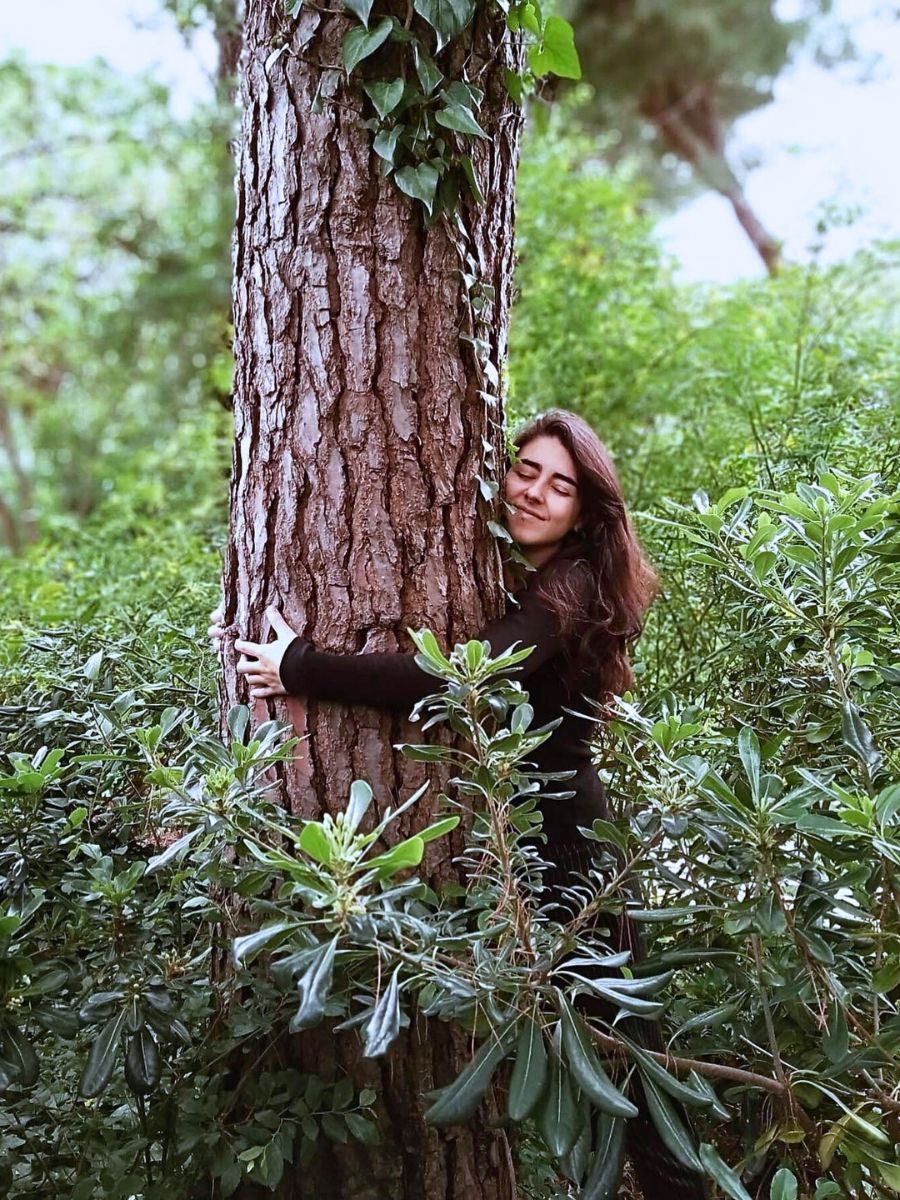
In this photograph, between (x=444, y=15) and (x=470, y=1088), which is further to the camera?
(x=444, y=15)

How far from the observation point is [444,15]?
1.62m

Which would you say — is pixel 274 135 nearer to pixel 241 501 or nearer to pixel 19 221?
pixel 241 501

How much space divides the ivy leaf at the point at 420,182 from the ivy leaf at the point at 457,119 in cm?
7

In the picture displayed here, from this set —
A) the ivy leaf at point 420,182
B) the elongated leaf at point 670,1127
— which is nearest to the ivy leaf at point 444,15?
the ivy leaf at point 420,182

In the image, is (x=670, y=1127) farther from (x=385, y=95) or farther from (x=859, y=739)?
(x=385, y=95)

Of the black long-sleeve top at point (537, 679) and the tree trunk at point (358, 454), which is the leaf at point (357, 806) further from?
the tree trunk at point (358, 454)

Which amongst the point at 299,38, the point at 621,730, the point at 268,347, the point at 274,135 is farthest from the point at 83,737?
the point at 299,38

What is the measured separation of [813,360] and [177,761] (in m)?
2.81

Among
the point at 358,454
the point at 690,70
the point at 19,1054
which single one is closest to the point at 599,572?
the point at 358,454

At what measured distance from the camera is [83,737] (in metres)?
1.68

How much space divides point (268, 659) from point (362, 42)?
39.4 inches

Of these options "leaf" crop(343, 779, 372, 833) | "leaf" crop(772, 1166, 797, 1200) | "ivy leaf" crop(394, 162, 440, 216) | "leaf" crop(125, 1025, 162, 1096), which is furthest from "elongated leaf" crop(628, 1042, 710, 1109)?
"ivy leaf" crop(394, 162, 440, 216)

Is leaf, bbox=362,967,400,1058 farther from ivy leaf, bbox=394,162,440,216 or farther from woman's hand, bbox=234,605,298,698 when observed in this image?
ivy leaf, bbox=394,162,440,216

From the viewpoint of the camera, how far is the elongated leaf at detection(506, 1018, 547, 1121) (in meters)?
1.23
